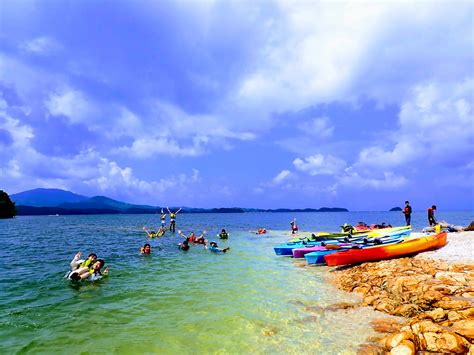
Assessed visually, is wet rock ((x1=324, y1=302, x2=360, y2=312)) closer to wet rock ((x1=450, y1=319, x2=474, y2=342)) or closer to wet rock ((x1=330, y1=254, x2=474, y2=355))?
wet rock ((x1=330, y1=254, x2=474, y2=355))

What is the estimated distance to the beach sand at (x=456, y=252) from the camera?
1683 cm

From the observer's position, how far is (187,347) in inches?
342

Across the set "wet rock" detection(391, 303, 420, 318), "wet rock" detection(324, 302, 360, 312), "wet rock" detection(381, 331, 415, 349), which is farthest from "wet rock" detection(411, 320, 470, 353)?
"wet rock" detection(324, 302, 360, 312)

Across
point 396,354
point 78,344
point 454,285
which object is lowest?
point 78,344

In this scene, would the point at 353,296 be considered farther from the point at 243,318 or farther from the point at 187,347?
the point at 187,347

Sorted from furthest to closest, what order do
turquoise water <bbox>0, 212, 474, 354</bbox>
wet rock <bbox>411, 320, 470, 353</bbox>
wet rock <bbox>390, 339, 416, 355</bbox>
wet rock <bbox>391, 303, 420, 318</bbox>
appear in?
wet rock <bbox>391, 303, 420, 318</bbox> → turquoise water <bbox>0, 212, 474, 354</bbox> → wet rock <bbox>390, 339, 416, 355</bbox> → wet rock <bbox>411, 320, 470, 353</bbox>

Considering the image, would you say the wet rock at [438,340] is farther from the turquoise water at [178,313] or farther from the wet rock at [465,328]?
the turquoise water at [178,313]

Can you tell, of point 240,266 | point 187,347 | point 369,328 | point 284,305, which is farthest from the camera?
point 240,266

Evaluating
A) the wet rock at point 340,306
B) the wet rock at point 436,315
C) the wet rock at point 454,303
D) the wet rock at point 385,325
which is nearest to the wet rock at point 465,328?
the wet rock at point 436,315

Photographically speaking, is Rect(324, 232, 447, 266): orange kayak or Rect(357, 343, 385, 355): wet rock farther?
Rect(324, 232, 447, 266): orange kayak

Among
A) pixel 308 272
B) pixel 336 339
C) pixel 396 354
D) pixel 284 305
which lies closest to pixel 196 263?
pixel 308 272

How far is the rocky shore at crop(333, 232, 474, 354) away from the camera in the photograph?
7305 millimetres

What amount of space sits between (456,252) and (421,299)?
429 inches

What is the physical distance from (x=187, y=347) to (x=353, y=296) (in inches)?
317
